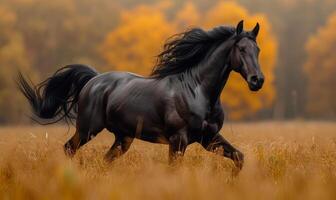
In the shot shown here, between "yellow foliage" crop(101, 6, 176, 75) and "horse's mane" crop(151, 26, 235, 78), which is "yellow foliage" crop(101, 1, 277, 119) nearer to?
"yellow foliage" crop(101, 6, 176, 75)

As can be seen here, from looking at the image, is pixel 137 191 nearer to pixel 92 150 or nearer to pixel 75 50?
pixel 92 150

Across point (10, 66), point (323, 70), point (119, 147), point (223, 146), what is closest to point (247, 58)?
point (223, 146)

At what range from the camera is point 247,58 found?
6.86 metres

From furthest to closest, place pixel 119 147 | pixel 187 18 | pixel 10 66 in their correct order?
1. pixel 187 18
2. pixel 10 66
3. pixel 119 147

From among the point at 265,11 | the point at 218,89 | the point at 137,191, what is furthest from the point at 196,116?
the point at 265,11

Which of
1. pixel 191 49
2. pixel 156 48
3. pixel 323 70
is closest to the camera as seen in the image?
pixel 191 49

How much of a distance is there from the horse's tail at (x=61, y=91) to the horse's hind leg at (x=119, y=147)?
47.7 inches

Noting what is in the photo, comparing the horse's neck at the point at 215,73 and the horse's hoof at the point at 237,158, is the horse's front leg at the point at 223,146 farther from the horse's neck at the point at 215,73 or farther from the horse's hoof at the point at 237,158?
the horse's neck at the point at 215,73

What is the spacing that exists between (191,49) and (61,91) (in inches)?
99.6

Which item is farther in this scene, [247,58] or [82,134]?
[82,134]

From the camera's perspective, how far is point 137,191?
121 inches

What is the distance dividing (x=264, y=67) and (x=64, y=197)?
Result: 126 ft

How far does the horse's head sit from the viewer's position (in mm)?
6750

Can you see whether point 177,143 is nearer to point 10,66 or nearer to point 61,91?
point 61,91
